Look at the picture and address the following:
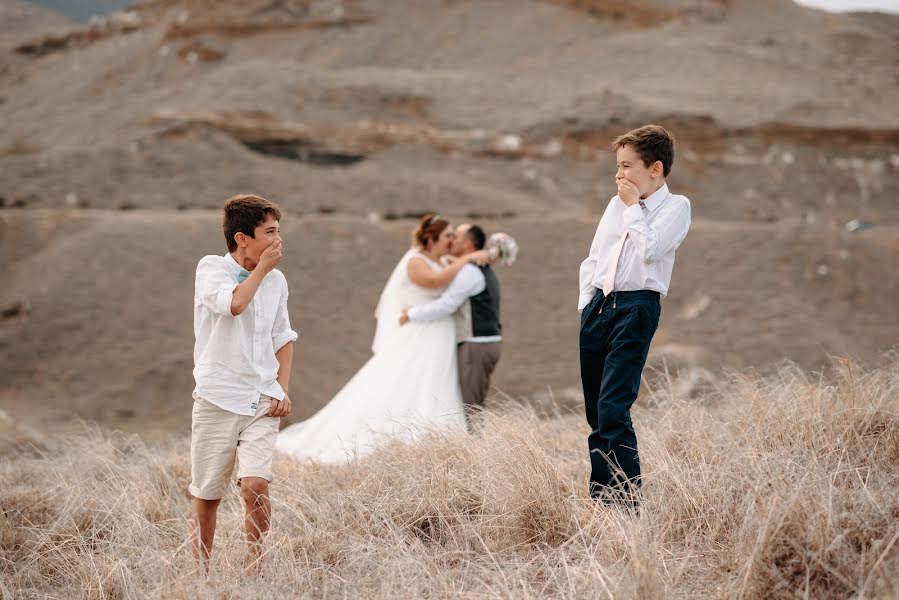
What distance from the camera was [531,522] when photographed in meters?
3.18

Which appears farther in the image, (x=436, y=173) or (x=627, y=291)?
(x=436, y=173)

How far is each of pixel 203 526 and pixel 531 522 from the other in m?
1.26

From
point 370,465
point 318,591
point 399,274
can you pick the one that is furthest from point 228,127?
point 318,591

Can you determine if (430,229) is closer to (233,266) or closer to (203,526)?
(233,266)

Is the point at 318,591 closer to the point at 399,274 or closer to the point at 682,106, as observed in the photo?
the point at 399,274

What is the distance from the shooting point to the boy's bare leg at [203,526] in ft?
10.2

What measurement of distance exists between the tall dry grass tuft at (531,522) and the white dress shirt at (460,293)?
140cm

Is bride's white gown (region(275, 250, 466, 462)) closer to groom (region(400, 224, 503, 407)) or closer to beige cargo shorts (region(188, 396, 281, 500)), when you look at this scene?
groom (region(400, 224, 503, 407))

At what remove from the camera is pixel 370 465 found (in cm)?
405

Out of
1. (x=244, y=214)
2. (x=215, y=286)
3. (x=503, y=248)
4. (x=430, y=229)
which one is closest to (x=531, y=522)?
(x=215, y=286)

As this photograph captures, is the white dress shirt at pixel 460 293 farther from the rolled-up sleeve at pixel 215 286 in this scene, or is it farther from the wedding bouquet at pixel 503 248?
the rolled-up sleeve at pixel 215 286

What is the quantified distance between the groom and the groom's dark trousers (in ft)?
7.87

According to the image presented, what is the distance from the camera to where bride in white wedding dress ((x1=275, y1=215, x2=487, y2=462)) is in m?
5.73

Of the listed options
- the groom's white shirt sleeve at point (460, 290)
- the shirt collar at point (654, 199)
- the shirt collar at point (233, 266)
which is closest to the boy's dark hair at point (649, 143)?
the shirt collar at point (654, 199)
